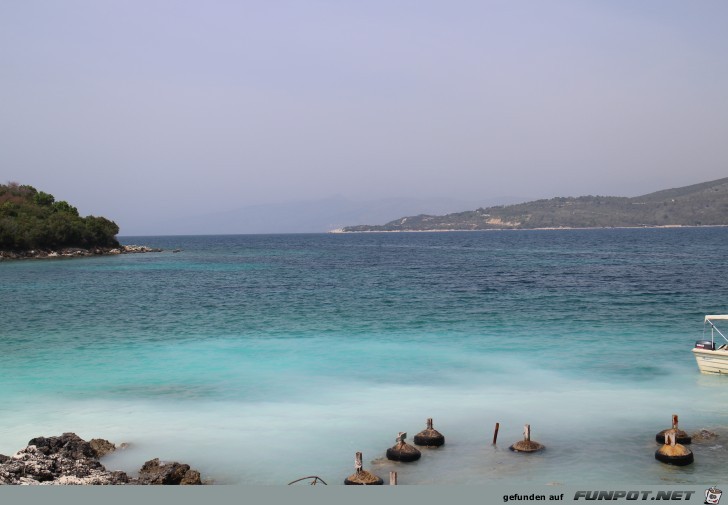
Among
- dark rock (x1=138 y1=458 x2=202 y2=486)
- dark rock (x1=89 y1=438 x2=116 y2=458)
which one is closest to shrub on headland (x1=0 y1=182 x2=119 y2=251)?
dark rock (x1=89 y1=438 x2=116 y2=458)

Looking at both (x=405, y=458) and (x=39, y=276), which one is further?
(x=39, y=276)

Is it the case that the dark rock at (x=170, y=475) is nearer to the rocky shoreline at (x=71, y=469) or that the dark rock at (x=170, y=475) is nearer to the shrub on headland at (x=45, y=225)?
the rocky shoreline at (x=71, y=469)

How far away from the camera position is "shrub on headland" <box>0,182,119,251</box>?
328 ft

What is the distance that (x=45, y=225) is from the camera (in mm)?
104188

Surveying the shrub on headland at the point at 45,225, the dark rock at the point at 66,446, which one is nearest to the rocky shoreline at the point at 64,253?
the shrub on headland at the point at 45,225

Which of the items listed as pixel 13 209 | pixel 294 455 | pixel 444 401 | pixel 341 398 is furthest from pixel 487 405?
pixel 13 209

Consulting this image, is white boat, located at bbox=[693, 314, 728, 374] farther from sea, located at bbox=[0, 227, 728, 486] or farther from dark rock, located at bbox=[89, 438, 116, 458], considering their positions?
dark rock, located at bbox=[89, 438, 116, 458]

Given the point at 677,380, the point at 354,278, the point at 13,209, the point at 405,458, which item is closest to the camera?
the point at 405,458

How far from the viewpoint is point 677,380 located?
80.5 feet

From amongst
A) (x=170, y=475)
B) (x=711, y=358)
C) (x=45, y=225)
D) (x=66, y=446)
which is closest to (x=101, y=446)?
(x=66, y=446)

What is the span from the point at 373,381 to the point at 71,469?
12.6 metres

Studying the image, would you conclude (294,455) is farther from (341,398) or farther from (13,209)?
(13,209)

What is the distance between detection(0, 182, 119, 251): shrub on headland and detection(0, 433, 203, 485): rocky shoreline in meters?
93.9

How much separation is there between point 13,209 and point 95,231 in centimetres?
1371
